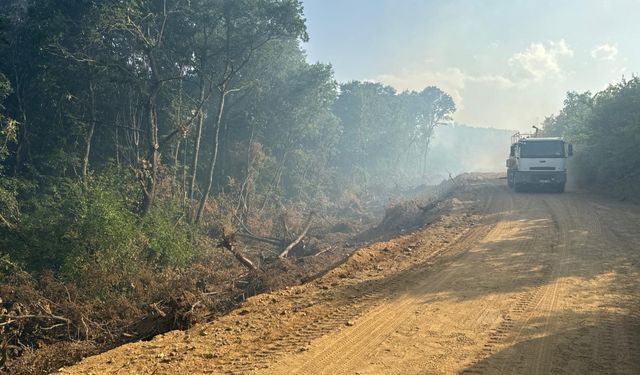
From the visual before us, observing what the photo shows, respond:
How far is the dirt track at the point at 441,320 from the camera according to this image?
552cm

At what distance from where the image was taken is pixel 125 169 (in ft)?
59.4

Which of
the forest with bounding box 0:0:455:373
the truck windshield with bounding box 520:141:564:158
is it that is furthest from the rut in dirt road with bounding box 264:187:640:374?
the truck windshield with bounding box 520:141:564:158

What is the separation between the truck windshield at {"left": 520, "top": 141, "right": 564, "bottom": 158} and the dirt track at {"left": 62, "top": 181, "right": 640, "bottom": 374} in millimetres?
8859

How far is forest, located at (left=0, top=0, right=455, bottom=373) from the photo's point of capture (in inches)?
382

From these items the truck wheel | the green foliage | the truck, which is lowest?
the green foliage

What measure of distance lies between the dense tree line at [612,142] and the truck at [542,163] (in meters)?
2.40

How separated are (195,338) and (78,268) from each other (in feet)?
21.7

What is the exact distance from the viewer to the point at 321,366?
5.47 metres

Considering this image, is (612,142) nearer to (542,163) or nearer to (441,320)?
(542,163)

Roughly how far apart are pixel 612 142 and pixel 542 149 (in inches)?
155

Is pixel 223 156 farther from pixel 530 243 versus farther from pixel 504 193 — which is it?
pixel 530 243

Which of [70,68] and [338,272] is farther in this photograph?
[70,68]

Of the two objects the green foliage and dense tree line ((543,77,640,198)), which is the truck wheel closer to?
dense tree line ((543,77,640,198))

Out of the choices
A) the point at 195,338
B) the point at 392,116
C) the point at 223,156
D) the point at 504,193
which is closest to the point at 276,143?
the point at 223,156
